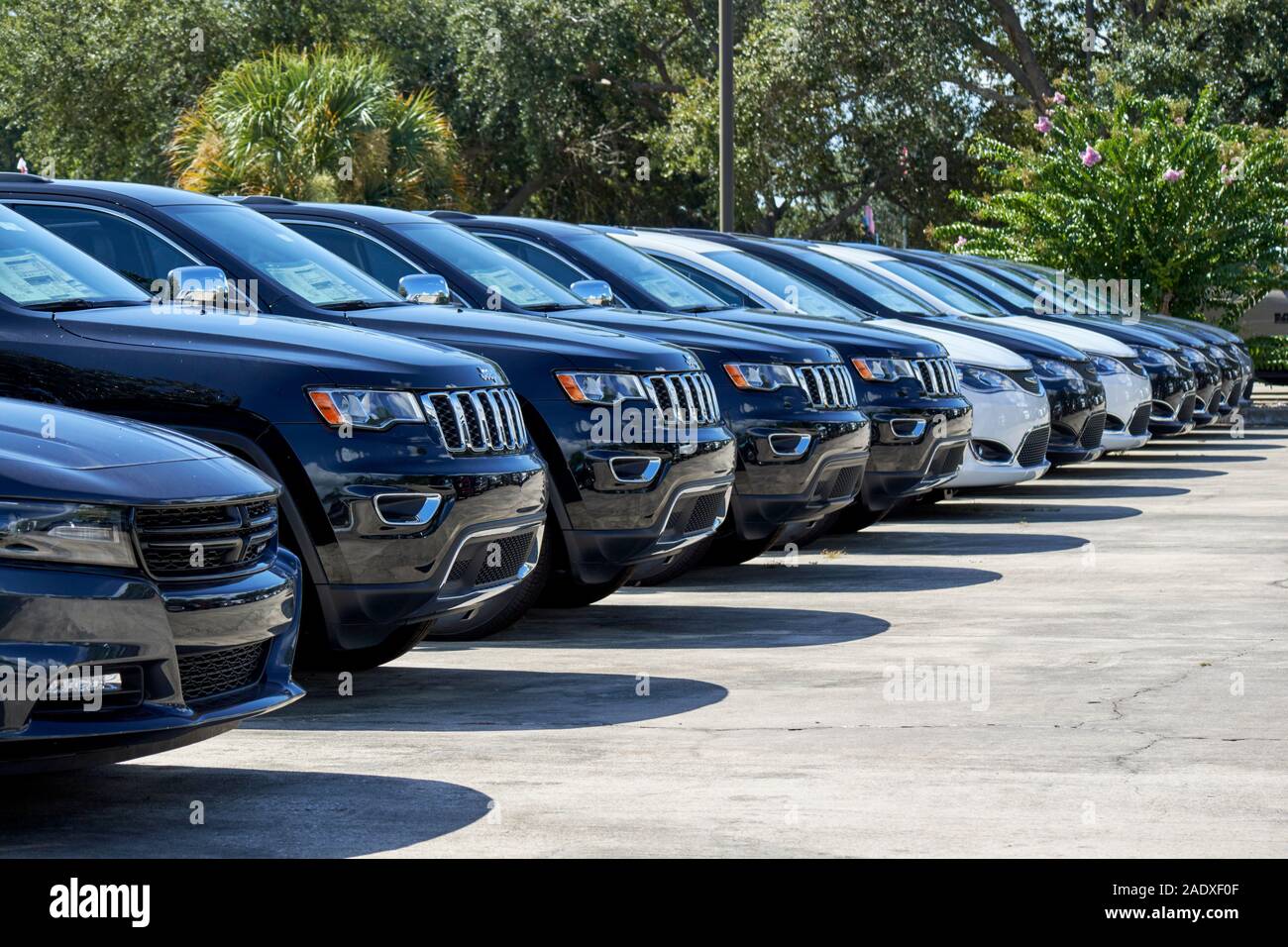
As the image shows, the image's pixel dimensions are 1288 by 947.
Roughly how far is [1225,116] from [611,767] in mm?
32606

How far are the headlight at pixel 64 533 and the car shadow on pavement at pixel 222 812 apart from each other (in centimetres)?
73

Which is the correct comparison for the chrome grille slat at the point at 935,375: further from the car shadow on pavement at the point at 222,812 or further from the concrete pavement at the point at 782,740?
the car shadow on pavement at the point at 222,812

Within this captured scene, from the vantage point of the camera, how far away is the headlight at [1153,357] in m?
18.4

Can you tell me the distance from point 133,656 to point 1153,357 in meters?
14.6

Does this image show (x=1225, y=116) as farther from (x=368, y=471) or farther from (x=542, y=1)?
(x=368, y=471)

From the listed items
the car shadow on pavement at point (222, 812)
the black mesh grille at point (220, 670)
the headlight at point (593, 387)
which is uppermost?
the headlight at point (593, 387)

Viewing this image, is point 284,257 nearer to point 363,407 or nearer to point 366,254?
point 366,254

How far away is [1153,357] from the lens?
18.5m

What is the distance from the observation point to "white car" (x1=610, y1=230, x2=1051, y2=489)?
13.4m

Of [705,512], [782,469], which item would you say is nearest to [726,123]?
[782,469]

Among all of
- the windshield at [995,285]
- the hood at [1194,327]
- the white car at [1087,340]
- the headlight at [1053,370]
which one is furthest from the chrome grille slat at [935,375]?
the hood at [1194,327]

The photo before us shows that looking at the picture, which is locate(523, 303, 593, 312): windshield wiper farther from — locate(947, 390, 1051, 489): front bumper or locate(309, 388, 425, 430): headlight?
locate(947, 390, 1051, 489): front bumper

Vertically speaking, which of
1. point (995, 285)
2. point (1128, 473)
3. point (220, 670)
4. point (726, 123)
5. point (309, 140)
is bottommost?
point (1128, 473)

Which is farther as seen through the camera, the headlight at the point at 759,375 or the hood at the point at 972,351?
the hood at the point at 972,351
